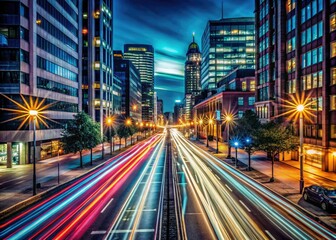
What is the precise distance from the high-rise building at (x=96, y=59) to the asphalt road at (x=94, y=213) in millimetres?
55655

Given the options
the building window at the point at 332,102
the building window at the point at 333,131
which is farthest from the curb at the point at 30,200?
the building window at the point at 332,102

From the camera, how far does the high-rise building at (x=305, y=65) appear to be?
33.3 meters

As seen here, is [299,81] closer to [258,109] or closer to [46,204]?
[258,109]

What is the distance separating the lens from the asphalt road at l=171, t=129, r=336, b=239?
46.8 ft

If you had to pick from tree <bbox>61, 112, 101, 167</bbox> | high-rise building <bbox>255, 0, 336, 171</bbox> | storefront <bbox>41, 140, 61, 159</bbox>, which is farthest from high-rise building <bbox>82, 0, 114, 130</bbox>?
high-rise building <bbox>255, 0, 336, 171</bbox>

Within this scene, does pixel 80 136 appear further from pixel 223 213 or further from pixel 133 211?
pixel 223 213

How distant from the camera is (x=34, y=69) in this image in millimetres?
42062

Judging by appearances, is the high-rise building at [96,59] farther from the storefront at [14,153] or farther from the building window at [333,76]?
the building window at [333,76]

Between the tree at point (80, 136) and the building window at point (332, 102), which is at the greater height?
the building window at point (332, 102)

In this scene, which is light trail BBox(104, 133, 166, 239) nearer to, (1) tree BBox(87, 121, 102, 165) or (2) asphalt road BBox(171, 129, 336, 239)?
(2) asphalt road BBox(171, 129, 336, 239)

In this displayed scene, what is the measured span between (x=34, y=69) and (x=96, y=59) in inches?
1577

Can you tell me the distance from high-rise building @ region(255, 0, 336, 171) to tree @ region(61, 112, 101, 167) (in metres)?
31.2

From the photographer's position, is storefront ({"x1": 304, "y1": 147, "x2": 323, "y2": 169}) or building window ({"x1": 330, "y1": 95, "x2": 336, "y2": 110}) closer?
building window ({"x1": 330, "y1": 95, "x2": 336, "y2": 110})

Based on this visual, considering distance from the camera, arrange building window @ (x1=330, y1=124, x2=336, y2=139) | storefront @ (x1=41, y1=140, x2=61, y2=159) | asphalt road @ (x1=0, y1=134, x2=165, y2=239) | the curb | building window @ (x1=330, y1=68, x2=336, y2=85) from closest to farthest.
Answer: asphalt road @ (x1=0, y1=134, x2=165, y2=239), the curb, building window @ (x1=330, y1=68, x2=336, y2=85), building window @ (x1=330, y1=124, x2=336, y2=139), storefront @ (x1=41, y1=140, x2=61, y2=159)
